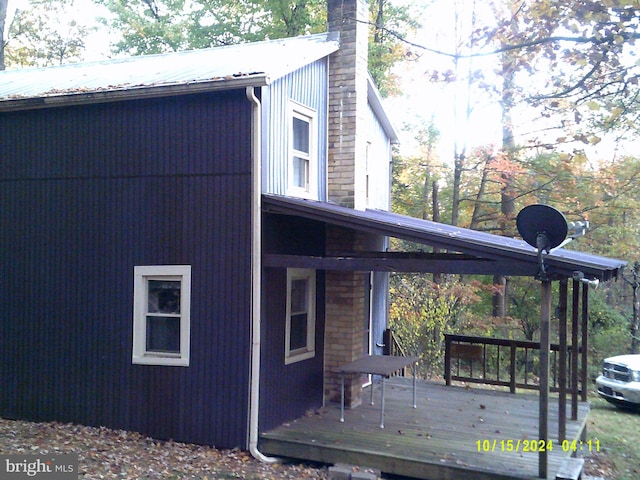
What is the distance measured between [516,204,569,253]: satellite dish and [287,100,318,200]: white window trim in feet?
11.3

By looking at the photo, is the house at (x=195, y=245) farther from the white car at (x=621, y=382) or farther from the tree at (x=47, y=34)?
A: the tree at (x=47, y=34)

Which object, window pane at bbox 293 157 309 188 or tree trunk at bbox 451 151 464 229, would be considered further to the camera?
tree trunk at bbox 451 151 464 229

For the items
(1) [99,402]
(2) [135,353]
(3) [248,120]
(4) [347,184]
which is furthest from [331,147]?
(1) [99,402]

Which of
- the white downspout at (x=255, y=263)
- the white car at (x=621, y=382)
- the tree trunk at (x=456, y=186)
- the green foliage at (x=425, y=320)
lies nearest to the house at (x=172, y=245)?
the white downspout at (x=255, y=263)

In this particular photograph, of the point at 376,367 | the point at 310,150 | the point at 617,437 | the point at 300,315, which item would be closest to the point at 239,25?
the point at 310,150

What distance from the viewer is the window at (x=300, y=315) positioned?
8.88 meters

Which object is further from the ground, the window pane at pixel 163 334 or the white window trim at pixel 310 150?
the white window trim at pixel 310 150

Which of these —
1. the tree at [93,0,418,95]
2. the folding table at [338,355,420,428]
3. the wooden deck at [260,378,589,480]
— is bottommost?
the wooden deck at [260,378,589,480]

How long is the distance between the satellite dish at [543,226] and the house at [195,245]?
24.6 inches

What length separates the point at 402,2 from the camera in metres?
23.2

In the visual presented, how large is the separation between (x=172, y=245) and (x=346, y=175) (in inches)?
116

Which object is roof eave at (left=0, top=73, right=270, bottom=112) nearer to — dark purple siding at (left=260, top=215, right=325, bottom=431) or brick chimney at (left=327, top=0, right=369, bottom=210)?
dark purple siding at (left=260, top=215, right=325, bottom=431)

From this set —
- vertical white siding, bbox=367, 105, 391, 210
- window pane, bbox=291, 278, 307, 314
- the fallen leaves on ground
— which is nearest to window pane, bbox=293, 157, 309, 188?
window pane, bbox=291, 278, 307, 314

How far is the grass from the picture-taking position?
Result: 8.40 m
